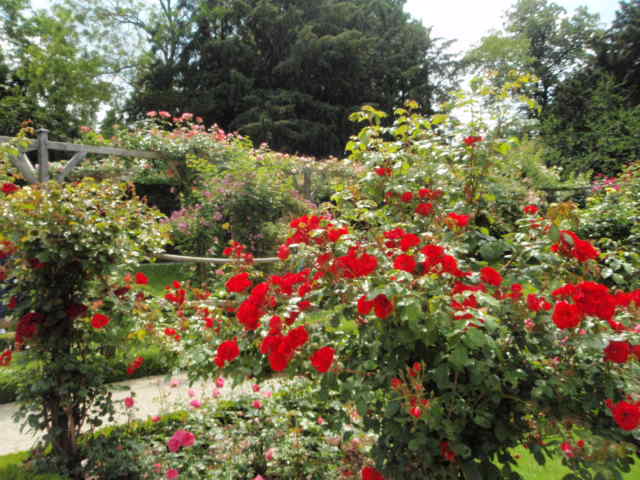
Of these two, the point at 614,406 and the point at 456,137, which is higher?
the point at 456,137

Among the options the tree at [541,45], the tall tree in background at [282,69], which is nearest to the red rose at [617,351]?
the tall tree in background at [282,69]

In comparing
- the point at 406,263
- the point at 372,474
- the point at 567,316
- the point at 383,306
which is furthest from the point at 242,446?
the point at 567,316

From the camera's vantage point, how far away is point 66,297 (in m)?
2.16

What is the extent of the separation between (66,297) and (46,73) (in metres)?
17.8

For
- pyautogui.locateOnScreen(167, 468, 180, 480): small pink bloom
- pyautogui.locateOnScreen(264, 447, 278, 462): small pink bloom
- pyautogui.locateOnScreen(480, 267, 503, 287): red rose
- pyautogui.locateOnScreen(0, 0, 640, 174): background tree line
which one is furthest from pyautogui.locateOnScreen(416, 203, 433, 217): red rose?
pyautogui.locateOnScreen(0, 0, 640, 174): background tree line

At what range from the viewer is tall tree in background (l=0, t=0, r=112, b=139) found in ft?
50.3

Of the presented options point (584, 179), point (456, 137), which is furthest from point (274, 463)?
point (584, 179)

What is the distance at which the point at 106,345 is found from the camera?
7.46ft

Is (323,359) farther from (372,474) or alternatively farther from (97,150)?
(97,150)

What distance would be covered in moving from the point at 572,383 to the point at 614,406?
117mm

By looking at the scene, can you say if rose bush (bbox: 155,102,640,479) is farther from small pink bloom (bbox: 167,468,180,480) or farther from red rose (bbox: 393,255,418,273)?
small pink bloom (bbox: 167,468,180,480)

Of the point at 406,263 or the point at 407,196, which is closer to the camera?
the point at 406,263

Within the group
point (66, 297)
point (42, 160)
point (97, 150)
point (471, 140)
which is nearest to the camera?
point (471, 140)

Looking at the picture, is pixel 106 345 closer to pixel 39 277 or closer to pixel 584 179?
pixel 39 277
